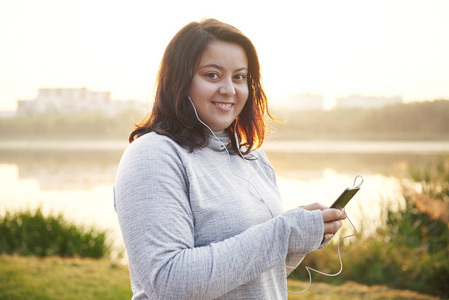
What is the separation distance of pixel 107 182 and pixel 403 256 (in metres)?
8.12

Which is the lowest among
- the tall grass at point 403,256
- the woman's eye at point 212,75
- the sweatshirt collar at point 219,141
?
the tall grass at point 403,256

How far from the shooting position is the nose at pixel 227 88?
1.35 meters

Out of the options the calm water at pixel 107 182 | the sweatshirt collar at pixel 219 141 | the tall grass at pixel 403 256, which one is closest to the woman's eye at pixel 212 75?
the sweatshirt collar at pixel 219 141

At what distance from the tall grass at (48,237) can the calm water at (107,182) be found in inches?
10.5

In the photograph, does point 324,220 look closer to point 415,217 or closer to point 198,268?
point 198,268

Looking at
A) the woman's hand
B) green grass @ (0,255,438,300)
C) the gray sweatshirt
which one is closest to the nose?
the gray sweatshirt

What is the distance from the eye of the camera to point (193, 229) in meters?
1.14

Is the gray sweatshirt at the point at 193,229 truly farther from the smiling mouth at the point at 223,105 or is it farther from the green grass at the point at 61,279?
the green grass at the point at 61,279

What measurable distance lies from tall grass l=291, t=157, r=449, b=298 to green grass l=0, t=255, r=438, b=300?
6.9 inches

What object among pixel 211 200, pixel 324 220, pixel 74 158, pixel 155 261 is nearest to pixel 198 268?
pixel 155 261

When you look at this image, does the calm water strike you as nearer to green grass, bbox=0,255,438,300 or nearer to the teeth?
green grass, bbox=0,255,438,300

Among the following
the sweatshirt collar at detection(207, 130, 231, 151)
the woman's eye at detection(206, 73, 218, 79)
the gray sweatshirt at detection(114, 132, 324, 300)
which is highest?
the woman's eye at detection(206, 73, 218, 79)

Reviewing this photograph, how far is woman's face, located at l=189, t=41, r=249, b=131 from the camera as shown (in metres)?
1.33

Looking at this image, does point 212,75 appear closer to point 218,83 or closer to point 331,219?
point 218,83
